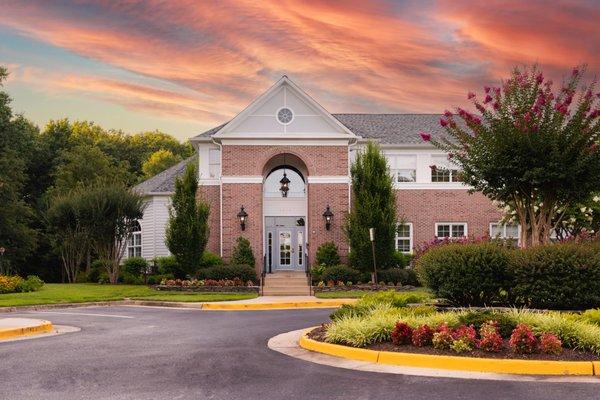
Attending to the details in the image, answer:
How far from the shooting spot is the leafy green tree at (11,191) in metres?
46.5

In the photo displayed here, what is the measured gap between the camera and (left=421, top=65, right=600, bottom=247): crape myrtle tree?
57.5ft

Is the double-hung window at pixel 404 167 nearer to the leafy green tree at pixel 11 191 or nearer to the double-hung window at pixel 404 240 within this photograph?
the double-hung window at pixel 404 240

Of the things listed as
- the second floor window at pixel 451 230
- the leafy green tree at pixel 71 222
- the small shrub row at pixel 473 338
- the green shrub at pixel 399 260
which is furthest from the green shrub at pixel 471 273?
the leafy green tree at pixel 71 222

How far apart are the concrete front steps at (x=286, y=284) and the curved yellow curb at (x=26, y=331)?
1502cm

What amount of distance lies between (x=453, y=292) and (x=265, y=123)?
20958mm

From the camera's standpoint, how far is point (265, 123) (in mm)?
36344

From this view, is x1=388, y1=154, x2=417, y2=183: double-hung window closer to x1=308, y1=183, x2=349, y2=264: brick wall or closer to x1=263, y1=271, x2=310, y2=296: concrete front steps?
x1=308, y1=183, x2=349, y2=264: brick wall

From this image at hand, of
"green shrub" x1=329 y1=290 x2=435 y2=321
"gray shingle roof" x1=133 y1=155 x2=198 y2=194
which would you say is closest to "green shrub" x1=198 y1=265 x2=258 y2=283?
"gray shingle roof" x1=133 y1=155 x2=198 y2=194

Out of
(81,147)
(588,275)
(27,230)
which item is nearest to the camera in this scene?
(588,275)

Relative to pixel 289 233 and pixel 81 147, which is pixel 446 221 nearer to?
pixel 289 233

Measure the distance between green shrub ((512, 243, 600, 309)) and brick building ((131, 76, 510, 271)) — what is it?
19.1 metres

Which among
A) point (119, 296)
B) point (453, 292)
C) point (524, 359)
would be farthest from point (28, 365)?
point (119, 296)

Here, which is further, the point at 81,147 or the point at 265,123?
the point at 81,147

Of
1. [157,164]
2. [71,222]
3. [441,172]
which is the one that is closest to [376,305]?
[441,172]
